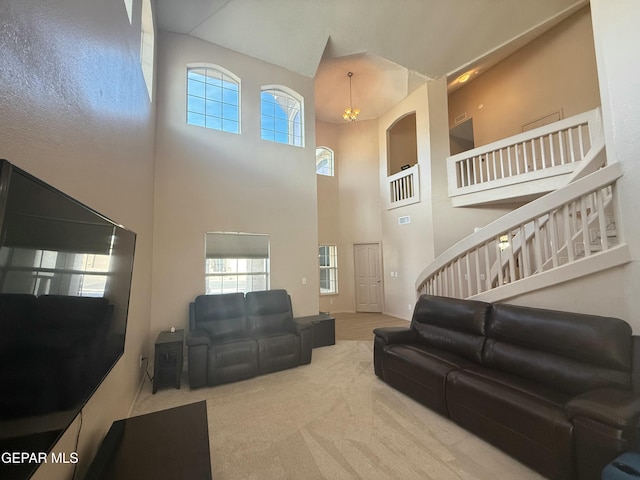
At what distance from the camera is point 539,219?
10.5ft

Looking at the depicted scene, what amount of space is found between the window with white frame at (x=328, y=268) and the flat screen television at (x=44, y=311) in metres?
6.32

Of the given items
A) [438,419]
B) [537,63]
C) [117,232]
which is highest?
[537,63]

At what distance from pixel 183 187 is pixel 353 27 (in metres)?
4.45

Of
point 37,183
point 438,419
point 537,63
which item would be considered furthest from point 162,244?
point 537,63

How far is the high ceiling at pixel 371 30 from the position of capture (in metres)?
4.58

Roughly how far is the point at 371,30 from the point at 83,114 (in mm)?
5630

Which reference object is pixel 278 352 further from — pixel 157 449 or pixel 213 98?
pixel 213 98

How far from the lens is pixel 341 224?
7.88m

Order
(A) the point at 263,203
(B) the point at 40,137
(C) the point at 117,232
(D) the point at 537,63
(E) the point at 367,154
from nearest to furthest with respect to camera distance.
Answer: (B) the point at 40,137 → (C) the point at 117,232 → (A) the point at 263,203 → (D) the point at 537,63 → (E) the point at 367,154

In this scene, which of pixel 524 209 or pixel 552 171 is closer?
pixel 524 209

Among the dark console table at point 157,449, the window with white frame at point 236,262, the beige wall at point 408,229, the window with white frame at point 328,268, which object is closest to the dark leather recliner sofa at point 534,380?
the dark console table at point 157,449

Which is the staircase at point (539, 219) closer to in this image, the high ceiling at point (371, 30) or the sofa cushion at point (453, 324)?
the sofa cushion at point (453, 324)

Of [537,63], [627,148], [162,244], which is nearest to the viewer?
[627,148]

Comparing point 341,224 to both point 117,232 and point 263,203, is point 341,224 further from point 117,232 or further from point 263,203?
point 117,232
